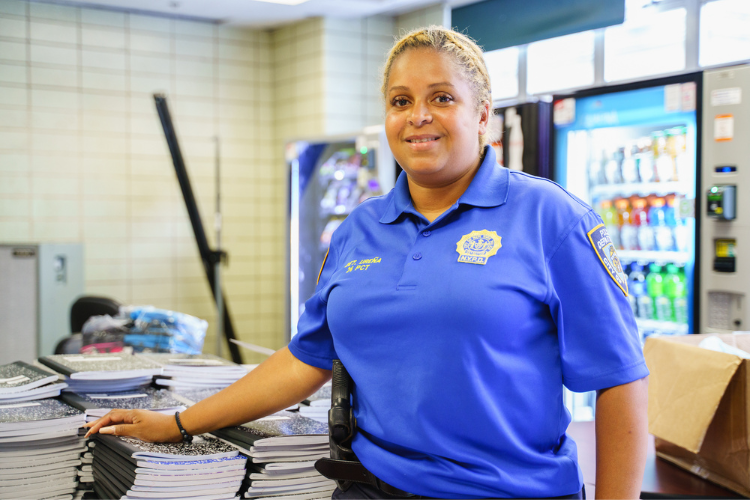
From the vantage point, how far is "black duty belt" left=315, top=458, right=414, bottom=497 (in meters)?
1.23

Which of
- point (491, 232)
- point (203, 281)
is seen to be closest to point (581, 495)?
point (491, 232)

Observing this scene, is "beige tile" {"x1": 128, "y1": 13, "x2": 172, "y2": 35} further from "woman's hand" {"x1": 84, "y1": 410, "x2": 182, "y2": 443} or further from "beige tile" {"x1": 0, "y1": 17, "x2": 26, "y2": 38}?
"woman's hand" {"x1": 84, "y1": 410, "x2": 182, "y2": 443}

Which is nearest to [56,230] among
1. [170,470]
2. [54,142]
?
[54,142]

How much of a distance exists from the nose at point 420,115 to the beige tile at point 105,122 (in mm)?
5318

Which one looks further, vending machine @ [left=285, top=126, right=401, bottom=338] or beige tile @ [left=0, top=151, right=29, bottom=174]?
beige tile @ [left=0, top=151, right=29, bottom=174]

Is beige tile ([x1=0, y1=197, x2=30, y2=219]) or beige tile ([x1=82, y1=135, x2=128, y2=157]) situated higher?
beige tile ([x1=82, y1=135, x2=128, y2=157])

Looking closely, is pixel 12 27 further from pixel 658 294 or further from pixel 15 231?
pixel 658 294

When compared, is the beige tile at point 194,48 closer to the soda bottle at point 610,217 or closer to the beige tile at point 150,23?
the beige tile at point 150,23

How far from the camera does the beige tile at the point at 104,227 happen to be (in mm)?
5855

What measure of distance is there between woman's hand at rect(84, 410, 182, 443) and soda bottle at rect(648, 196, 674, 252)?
346 cm

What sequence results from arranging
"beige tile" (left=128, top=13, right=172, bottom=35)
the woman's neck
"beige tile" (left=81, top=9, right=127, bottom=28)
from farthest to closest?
"beige tile" (left=128, top=13, right=172, bottom=35) < "beige tile" (left=81, top=9, right=127, bottom=28) < the woman's neck

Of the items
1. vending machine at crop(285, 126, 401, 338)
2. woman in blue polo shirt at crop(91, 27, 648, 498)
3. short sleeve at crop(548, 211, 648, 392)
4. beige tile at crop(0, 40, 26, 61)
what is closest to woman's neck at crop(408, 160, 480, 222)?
woman in blue polo shirt at crop(91, 27, 648, 498)

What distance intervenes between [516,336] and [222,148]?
5727mm

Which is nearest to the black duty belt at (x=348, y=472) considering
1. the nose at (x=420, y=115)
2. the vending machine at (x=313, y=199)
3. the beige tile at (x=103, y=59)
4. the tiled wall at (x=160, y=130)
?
the nose at (x=420, y=115)
